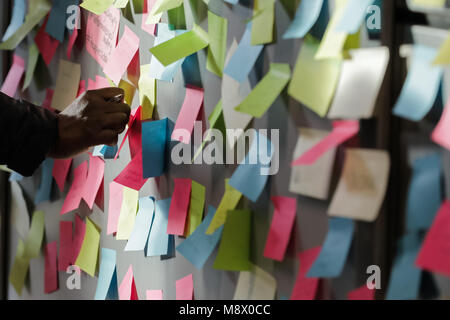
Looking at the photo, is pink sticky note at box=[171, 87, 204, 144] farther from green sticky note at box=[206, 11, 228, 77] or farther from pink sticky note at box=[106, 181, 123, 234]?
pink sticky note at box=[106, 181, 123, 234]

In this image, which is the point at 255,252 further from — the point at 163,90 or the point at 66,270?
the point at 66,270

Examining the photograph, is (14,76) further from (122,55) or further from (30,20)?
(122,55)

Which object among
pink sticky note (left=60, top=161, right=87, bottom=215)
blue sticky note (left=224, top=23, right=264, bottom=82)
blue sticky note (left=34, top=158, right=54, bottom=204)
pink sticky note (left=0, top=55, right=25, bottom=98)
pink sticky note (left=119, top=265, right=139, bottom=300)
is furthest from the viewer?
pink sticky note (left=0, top=55, right=25, bottom=98)

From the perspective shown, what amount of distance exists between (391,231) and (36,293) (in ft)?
3.20

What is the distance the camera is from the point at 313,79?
740mm

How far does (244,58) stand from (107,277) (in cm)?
53

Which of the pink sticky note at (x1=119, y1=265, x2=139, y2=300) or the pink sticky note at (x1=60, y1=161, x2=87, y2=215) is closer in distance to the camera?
the pink sticky note at (x1=119, y1=265, x2=139, y2=300)

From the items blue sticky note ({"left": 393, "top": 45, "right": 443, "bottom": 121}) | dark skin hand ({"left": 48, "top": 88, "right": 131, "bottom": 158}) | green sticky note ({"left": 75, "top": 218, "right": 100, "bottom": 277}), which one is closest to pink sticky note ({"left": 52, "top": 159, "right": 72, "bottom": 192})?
green sticky note ({"left": 75, "top": 218, "right": 100, "bottom": 277})

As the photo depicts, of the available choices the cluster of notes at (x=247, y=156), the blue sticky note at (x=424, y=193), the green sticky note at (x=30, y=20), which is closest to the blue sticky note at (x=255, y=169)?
the cluster of notes at (x=247, y=156)

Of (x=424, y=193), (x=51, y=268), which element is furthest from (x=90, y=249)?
(x=424, y=193)

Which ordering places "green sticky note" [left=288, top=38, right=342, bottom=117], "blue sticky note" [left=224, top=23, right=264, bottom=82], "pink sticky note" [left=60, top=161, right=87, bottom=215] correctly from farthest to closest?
"pink sticky note" [left=60, top=161, right=87, bottom=215] → "blue sticky note" [left=224, top=23, right=264, bottom=82] → "green sticky note" [left=288, top=38, right=342, bottom=117]

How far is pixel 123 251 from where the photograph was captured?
3.53 feet

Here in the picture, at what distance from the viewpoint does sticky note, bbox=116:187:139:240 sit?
3.43 ft
